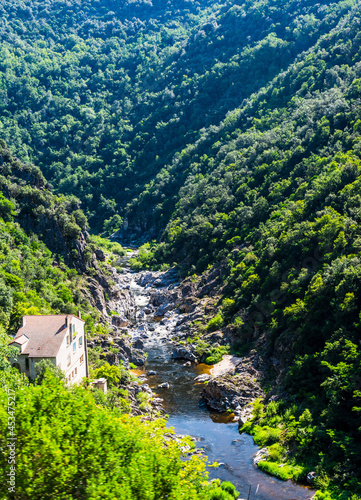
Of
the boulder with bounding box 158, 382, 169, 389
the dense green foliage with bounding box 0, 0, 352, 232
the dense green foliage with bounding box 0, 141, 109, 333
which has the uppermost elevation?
the dense green foliage with bounding box 0, 0, 352, 232

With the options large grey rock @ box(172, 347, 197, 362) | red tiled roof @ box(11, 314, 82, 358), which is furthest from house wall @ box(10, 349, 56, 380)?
large grey rock @ box(172, 347, 197, 362)

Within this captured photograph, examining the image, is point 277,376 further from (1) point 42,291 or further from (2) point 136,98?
(2) point 136,98

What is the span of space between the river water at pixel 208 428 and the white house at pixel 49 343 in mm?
11081

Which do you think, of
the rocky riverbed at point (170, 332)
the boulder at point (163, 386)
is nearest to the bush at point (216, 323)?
the rocky riverbed at point (170, 332)

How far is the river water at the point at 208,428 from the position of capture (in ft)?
124

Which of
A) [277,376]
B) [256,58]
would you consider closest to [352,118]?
[277,376]

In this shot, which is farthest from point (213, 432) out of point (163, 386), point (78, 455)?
point (78, 455)

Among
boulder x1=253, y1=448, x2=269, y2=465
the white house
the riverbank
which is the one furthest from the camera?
boulder x1=253, y1=448, x2=269, y2=465

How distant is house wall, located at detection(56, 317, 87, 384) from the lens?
4088cm

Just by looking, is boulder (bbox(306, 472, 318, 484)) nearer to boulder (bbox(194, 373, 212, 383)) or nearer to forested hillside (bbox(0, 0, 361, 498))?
forested hillside (bbox(0, 0, 361, 498))

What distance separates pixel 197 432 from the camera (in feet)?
153

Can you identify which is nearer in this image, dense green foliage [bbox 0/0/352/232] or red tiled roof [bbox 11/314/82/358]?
red tiled roof [bbox 11/314/82/358]

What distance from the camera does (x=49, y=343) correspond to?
40094 mm

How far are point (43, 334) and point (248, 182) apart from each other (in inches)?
2643
